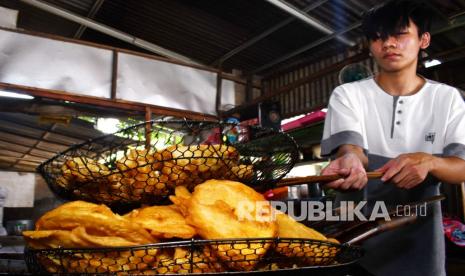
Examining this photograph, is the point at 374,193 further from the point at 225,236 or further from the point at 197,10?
the point at 197,10

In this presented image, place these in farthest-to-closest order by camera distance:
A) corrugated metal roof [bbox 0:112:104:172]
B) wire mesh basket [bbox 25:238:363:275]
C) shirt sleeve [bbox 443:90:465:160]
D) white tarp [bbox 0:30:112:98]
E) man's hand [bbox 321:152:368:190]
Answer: corrugated metal roof [bbox 0:112:104:172], white tarp [bbox 0:30:112:98], shirt sleeve [bbox 443:90:465:160], man's hand [bbox 321:152:368:190], wire mesh basket [bbox 25:238:363:275]

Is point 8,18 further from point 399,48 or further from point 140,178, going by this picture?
point 399,48

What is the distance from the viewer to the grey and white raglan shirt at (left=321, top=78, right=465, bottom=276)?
1836 mm

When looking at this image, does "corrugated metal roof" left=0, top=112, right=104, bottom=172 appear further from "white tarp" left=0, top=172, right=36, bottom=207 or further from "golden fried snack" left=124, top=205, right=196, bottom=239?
"golden fried snack" left=124, top=205, right=196, bottom=239

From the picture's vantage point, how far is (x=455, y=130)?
1.80 meters

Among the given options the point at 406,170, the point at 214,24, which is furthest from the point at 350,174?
the point at 214,24

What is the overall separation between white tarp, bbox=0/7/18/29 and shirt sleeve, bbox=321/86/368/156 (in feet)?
14.9

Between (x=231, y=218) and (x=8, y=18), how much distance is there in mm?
5041

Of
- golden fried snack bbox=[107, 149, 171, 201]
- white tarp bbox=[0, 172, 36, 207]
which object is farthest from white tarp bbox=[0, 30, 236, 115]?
white tarp bbox=[0, 172, 36, 207]

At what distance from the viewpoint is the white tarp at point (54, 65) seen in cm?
448

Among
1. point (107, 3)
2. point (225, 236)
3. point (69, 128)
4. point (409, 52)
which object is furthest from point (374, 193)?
point (69, 128)

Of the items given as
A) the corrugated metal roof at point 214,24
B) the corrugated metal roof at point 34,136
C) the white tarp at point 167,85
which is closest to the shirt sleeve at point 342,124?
the corrugated metal roof at point 214,24

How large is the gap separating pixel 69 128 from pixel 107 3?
349 cm

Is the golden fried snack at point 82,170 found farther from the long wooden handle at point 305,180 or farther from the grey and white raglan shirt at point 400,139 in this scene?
the grey and white raglan shirt at point 400,139
